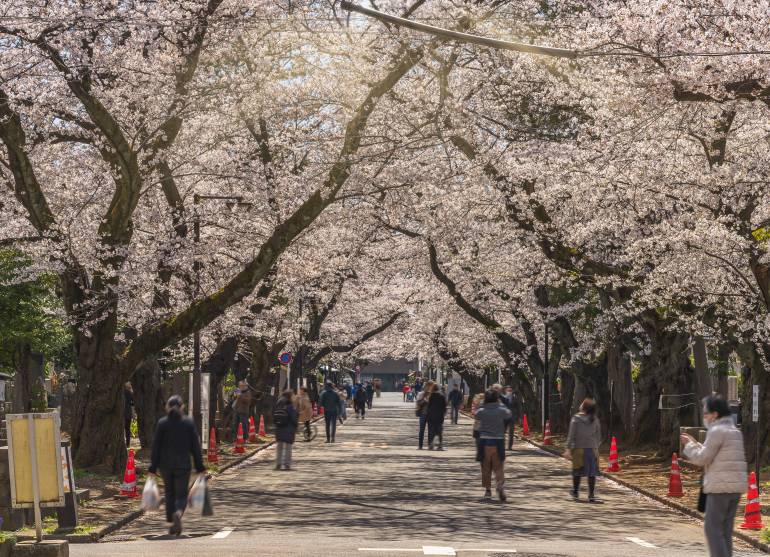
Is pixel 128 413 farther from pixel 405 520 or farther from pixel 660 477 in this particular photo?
pixel 405 520

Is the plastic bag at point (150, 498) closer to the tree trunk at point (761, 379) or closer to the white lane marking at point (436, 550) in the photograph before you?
the white lane marking at point (436, 550)

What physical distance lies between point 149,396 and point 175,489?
1749 cm

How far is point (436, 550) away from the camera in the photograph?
14.6m

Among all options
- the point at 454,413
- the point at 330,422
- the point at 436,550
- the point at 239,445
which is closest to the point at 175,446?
the point at 436,550

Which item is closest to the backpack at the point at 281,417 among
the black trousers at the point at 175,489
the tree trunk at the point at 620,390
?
the black trousers at the point at 175,489

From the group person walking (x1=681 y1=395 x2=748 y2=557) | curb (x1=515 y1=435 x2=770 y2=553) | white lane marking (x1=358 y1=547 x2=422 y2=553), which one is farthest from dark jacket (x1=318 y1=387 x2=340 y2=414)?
person walking (x1=681 y1=395 x2=748 y2=557)

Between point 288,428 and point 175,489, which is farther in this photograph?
point 288,428

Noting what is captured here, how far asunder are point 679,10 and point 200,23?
361 inches

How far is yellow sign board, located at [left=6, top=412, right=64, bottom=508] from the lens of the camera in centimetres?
1527

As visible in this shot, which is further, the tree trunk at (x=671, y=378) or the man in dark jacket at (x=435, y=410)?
the man in dark jacket at (x=435, y=410)

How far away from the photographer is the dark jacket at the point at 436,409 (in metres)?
36.7

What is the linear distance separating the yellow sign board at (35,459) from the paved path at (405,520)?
834 mm

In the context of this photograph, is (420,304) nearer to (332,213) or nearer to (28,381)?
(28,381)

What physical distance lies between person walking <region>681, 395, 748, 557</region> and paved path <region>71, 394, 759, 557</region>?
307 centimetres
